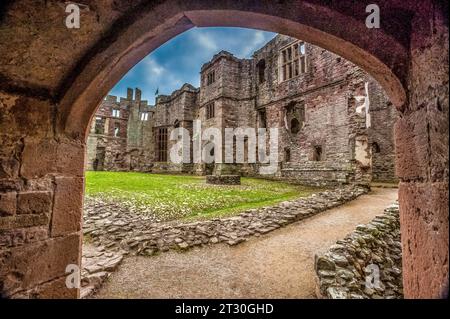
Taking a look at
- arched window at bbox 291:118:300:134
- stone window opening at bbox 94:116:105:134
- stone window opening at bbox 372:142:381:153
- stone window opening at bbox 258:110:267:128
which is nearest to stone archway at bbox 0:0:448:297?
arched window at bbox 291:118:300:134

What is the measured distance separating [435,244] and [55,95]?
9.77 ft

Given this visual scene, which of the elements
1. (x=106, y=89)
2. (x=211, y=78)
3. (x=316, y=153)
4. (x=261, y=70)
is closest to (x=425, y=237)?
(x=106, y=89)

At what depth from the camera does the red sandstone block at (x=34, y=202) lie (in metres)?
1.80

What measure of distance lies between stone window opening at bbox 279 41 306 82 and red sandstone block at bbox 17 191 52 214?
15.1m

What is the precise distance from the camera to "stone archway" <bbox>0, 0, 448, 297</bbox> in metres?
1.44

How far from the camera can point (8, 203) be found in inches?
68.9

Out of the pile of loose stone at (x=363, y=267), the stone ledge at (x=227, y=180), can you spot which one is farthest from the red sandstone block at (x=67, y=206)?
the stone ledge at (x=227, y=180)

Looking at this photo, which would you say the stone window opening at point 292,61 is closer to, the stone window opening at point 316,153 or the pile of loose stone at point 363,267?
the stone window opening at point 316,153

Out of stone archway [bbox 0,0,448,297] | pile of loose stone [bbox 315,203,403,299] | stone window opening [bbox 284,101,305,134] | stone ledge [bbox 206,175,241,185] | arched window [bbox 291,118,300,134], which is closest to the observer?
stone archway [bbox 0,0,448,297]

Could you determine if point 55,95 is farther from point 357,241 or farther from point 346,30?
point 357,241

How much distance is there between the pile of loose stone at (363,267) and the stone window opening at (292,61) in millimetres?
12360

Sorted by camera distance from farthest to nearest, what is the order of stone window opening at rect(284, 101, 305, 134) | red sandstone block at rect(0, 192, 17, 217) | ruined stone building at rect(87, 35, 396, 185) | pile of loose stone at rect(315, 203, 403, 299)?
stone window opening at rect(284, 101, 305, 134) < ruined stone building at rect(87, 35, 396, 185) < pile of loose stone at rect(315, 203, 403, 299) < red sandstone block at rect(0, 192, 17, 217)

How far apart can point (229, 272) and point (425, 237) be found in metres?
2.46

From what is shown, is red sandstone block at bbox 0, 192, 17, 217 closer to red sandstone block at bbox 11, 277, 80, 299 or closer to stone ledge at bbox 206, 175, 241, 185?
red sandstone block at bbox 11, 277, 80, 299
